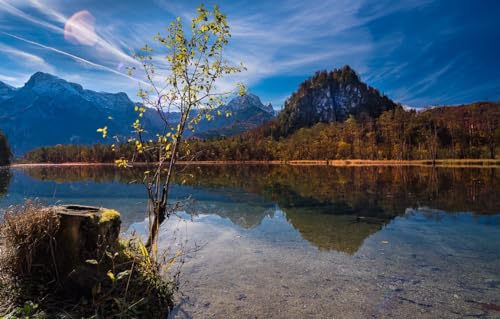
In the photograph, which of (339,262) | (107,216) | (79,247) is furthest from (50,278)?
(339,262)

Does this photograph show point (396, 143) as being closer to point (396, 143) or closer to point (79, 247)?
point (396, 143)

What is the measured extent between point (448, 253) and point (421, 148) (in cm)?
12435

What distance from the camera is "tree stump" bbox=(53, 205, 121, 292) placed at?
250 inches

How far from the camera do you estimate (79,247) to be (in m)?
6.54

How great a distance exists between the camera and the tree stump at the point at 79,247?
634 centimetres

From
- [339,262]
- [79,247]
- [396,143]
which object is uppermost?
[396,143]

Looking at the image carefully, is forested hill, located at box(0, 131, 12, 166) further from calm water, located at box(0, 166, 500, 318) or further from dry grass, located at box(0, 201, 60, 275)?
dry grass, located at box(0, 201, 60, 275)

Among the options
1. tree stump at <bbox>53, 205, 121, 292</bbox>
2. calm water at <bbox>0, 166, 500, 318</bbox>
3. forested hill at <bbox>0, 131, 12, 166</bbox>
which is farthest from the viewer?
forested hill at <bbox>0, 131, 12, 166</bbox>

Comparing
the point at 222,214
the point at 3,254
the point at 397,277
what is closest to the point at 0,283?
the point at 3,254

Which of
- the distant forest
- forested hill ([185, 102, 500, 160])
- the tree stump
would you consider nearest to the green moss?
the tree stump

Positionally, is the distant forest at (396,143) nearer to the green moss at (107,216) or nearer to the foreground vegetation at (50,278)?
→ the green moss at (107,216)

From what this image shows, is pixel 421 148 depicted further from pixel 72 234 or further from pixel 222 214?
pixel 72 234

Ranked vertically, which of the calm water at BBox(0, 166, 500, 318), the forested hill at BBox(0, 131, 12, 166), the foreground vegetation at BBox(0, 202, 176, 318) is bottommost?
the calm water at BBox(0, 166, 500, 318)

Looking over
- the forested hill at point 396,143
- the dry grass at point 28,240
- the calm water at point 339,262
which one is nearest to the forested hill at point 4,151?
the forested hill at point 396,143
